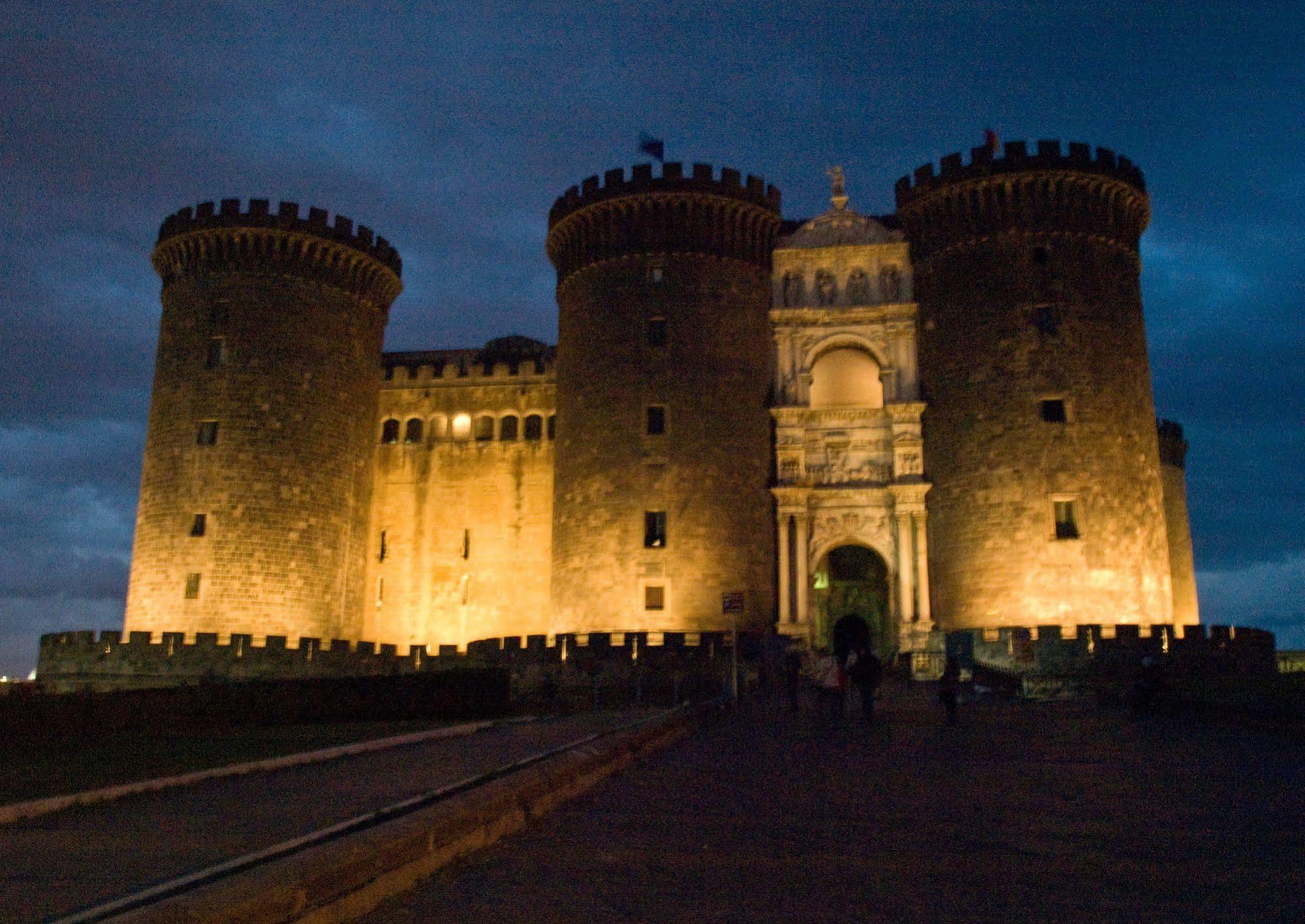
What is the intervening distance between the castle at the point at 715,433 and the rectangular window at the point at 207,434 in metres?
0.07

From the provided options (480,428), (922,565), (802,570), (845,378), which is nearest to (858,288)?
(845,378)

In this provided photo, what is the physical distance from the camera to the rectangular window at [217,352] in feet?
116

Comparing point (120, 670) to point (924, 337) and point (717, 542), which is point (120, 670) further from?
point (924, 337)

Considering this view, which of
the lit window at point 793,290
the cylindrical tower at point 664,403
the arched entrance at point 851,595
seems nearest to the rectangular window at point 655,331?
the cylindrical tower at point 664,403

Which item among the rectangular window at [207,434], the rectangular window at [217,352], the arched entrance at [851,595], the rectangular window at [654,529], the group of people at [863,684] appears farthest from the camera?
the arched entrance at [851,595]

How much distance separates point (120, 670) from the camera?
31.7 meters

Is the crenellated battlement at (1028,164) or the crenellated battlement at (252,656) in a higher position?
the crenellated battlement at (1028,164)

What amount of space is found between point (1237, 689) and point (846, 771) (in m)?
11.4

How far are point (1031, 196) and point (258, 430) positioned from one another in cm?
2427

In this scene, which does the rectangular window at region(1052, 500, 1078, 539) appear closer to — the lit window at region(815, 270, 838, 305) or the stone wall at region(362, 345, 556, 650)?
the lit window at region(815, 270, 838, 305)

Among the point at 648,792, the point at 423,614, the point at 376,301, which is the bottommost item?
the point at 648,792

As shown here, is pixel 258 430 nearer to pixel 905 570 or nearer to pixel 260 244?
pixel 260 244

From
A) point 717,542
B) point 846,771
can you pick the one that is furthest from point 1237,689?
point 717,542

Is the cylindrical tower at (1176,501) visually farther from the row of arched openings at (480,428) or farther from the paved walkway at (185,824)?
the paved walkway at (185,824)
